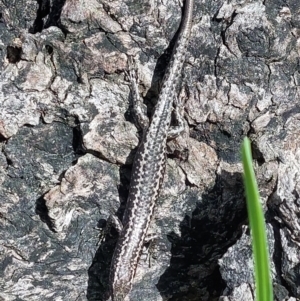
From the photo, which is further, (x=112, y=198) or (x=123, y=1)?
(x=112, y=198)

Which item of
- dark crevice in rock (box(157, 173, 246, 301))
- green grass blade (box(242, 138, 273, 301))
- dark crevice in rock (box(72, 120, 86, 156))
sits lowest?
green grass blade (box(242, 138, 273, 301))

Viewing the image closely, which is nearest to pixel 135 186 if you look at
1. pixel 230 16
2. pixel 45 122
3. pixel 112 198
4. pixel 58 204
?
pixel 112 198

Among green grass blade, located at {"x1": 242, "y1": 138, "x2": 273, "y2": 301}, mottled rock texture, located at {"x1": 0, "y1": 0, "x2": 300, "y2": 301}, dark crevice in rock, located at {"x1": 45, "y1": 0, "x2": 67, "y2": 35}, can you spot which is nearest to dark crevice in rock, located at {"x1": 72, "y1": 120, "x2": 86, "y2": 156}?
mottled rock texture, located at {"x1": 0, "y1": 0, "x2": 300, "y2": 301}

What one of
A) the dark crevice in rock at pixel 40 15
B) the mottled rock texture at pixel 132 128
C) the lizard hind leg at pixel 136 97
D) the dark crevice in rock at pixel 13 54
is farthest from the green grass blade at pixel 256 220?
the dark crevice in rock at pixel 40 15

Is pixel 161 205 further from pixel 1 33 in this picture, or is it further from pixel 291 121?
pixel 1 33

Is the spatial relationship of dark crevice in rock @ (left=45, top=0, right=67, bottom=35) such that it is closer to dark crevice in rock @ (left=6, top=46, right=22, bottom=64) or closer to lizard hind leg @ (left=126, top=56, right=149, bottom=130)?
dark crevice in rock @ (left=6, top=46, right=22, bottom=64)

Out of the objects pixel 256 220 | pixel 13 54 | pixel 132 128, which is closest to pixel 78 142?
pixel 132 128

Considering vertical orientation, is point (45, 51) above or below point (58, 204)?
above
